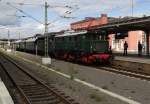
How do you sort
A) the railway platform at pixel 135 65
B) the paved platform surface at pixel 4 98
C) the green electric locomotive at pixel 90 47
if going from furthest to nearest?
the green electric locomotive at pixel 90 47 < the railway platform at pixel 135 65 < the paved platform surface at pixel 4 98

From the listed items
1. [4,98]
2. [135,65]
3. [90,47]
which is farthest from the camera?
[90,47]

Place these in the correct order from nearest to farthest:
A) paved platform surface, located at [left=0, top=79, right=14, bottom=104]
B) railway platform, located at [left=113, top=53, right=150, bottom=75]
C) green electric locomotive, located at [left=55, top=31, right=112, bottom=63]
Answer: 1. paved platform surface, located at [left=0, top=79, right=14, bottom=104]
2. railway platform, located at [left=113, top=53, right=150, bottom=75]
3. green electric locomotive, located at [left=55, top=31, right=112, bottom=63]

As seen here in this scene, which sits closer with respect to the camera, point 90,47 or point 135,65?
point 135,65

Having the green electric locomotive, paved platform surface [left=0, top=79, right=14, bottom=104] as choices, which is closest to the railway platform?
the green electric locomotive

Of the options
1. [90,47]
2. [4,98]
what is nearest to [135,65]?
[90,47]

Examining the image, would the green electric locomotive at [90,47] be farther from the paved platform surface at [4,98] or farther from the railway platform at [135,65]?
the paved platform surface at [4,98]

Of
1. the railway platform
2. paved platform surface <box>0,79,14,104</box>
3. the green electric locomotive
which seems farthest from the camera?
the green electric locomotive

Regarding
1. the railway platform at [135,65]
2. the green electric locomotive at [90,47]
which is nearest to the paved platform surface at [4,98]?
the railway platform at [135,65]

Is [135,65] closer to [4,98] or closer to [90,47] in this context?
[90,47]

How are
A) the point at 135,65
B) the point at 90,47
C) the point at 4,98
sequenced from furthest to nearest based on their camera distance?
the point at 90,47, the point at 135,65, the point at 4,98

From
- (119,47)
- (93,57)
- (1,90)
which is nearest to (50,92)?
(1,90)

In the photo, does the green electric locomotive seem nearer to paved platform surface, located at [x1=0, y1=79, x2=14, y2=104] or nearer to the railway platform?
the railway platform

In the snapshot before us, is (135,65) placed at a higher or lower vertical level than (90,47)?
lower

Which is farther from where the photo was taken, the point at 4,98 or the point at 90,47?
the point at 90,47
